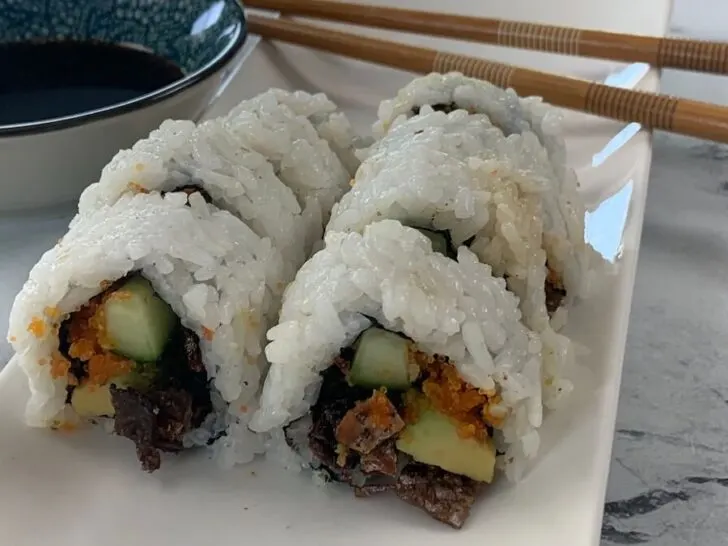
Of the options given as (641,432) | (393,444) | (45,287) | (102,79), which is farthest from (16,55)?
(641,432)

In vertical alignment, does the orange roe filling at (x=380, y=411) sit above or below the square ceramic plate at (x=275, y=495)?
above

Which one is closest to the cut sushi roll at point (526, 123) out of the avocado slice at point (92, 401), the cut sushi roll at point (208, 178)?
the cut sushi roll at point (208, 178)

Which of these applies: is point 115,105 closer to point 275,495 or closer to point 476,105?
point 476,105

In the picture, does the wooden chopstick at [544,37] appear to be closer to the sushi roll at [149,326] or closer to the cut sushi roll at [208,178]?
the cut sushi roll at [208,178]

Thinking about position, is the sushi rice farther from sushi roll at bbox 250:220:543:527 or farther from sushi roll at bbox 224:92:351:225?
sushi roll at bbox 224:92:351:225

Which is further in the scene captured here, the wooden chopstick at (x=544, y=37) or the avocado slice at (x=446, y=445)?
the wooden chopstick at (x=544, y=37)

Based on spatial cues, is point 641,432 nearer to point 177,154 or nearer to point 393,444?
point 393,444
